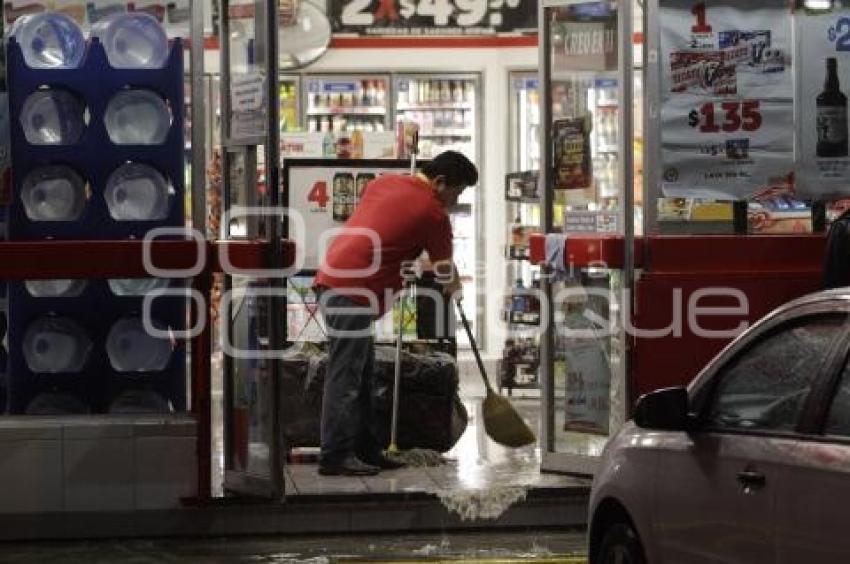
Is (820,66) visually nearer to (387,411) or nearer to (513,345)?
(387,411)

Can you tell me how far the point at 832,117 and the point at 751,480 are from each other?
4.58 meters

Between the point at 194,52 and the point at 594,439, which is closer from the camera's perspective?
the point at 194,52

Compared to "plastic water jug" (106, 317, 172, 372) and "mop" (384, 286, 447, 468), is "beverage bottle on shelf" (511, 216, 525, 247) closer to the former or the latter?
"mop" (384, 286, 447, 468)

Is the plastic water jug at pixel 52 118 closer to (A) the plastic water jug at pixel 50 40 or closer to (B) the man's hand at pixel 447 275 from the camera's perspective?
(A) the plastic water jug at pixel 50 40

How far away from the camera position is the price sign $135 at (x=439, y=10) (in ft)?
56.5

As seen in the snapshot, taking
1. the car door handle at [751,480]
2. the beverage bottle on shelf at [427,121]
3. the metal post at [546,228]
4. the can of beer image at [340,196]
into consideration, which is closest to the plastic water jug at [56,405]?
the metal post at [546,228]

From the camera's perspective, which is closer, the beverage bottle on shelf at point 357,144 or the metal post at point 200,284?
the metal post at point 200,284

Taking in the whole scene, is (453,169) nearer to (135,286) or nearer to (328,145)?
(135,286)

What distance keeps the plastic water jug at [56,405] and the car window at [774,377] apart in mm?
4491

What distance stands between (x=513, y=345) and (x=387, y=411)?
14.7 ft

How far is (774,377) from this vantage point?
5605 millimetres

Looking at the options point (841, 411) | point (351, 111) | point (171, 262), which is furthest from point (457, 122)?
point (841, 411)

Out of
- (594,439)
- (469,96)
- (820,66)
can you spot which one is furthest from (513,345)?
(820,66)

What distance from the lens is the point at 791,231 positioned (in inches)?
407
